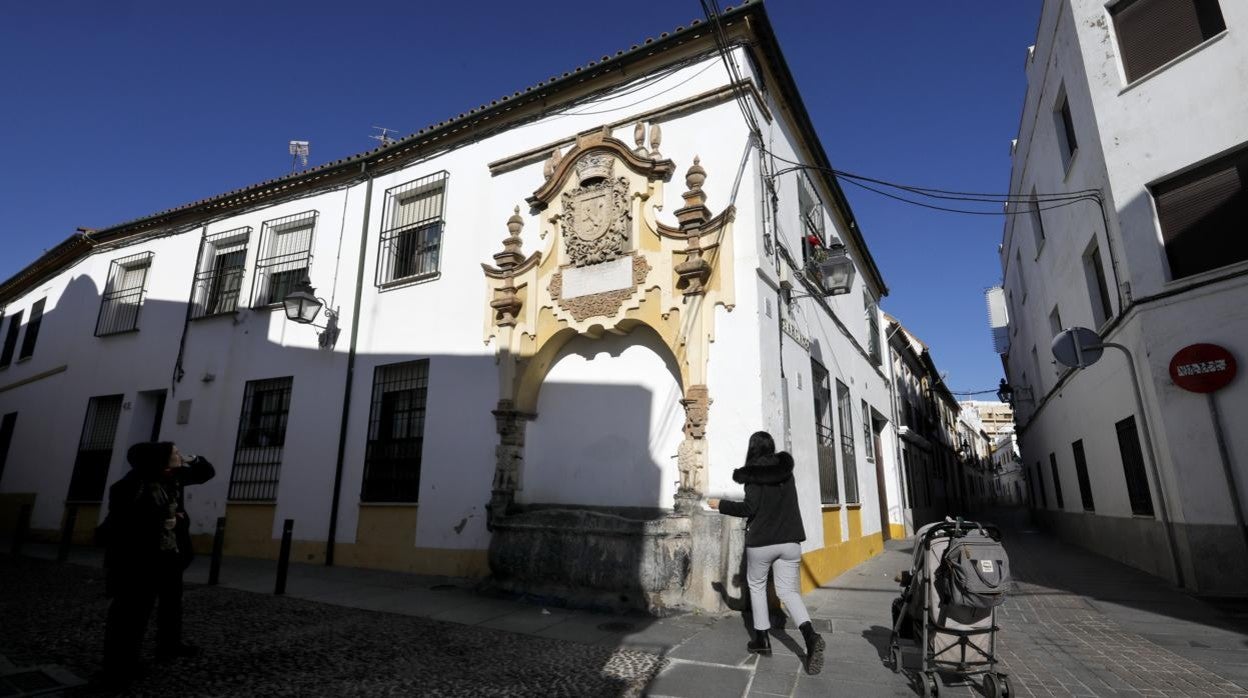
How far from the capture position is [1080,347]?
7785mm

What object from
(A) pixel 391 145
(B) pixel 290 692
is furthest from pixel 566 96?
(B) pixel 290 692

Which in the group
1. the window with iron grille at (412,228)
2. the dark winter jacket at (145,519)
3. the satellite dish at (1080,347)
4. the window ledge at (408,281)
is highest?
the window with iron grille at (412,228)

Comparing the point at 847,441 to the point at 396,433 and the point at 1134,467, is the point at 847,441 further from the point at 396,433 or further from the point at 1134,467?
→ the point at 396,433

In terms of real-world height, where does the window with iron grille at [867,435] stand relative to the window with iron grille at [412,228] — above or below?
below

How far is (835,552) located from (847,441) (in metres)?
2.64

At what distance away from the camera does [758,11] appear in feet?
24.7

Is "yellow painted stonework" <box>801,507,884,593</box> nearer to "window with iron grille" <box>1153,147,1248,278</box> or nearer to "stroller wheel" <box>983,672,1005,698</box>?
"stroller wheel" <box>983,672,1005,698</box>

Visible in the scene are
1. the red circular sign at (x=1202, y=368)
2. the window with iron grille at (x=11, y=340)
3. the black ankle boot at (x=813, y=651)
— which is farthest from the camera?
the window with iron grille at (x=11, y=340)

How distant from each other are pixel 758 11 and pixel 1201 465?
7347 millimetres

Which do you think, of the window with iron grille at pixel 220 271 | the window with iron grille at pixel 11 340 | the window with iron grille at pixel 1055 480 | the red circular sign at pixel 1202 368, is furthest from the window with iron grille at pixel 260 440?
the window with iron grille at pixel 1055 480

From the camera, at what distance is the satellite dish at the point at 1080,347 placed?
25.5 ft

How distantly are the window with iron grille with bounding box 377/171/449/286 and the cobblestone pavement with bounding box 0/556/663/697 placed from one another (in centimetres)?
563

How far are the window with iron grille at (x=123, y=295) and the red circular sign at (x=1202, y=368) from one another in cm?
1786

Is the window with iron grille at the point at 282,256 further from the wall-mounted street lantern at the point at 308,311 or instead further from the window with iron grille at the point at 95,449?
the window with iron grille at the point at 95,449
